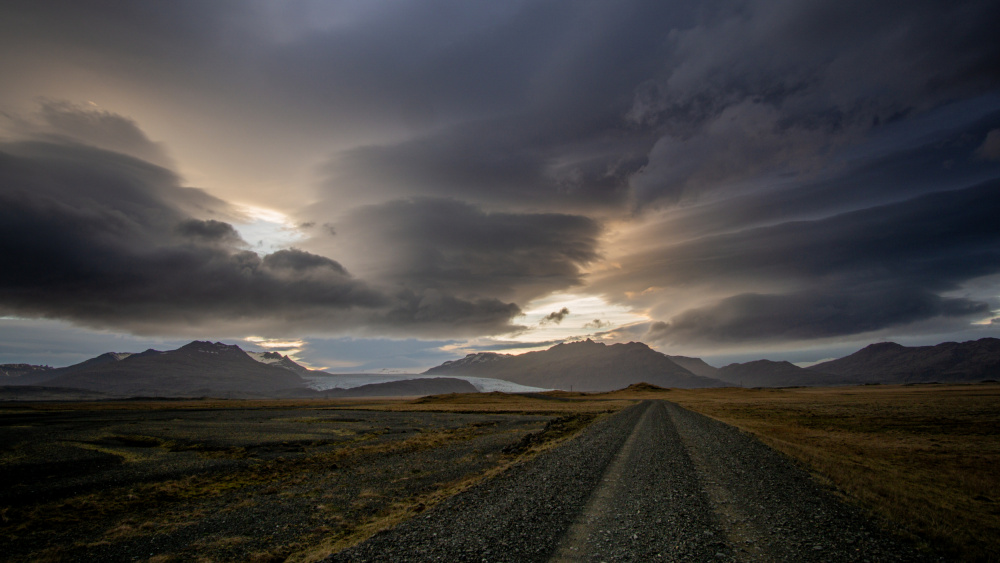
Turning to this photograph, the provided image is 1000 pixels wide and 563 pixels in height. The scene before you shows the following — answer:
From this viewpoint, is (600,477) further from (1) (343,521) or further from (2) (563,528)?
(1) (343,521)

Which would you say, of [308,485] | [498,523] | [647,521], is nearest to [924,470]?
[647,521]

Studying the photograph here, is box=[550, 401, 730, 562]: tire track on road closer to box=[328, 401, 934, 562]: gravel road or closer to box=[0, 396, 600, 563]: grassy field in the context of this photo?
box=[328, 401, 934, 562]: gravel road

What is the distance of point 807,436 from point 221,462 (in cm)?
5041

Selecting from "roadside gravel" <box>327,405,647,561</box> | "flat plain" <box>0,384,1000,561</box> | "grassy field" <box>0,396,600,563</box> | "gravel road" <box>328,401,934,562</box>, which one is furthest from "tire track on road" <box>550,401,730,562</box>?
"grassy field" <box>0,396,600,563</box>

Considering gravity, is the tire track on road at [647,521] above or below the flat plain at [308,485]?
above

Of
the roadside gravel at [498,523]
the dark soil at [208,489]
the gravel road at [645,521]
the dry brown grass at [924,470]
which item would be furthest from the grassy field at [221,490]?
the dry brown grass at [924,470]

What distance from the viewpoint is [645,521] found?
13.6 metres

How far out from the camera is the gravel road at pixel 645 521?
11102 millimetres

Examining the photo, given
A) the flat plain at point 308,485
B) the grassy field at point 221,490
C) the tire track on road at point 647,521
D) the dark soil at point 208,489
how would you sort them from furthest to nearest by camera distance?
the dark soil at point 208,489 < the grassy field at point 221,490 < the flat plain at point 308,485 < the tire track on road at point 647,521

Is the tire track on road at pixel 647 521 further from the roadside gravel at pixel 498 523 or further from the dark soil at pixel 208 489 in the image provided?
the dark soil at pixel 208 489

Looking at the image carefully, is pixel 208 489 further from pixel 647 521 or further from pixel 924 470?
pixel 924 470

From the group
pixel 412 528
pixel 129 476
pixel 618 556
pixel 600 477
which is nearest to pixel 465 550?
pixel 412 528

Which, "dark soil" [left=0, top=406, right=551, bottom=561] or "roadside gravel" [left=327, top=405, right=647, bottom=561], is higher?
"roadside gravel" [left=327, top=405, right=647, bottom=561]

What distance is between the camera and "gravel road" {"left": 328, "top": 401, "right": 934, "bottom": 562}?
11102 mm
